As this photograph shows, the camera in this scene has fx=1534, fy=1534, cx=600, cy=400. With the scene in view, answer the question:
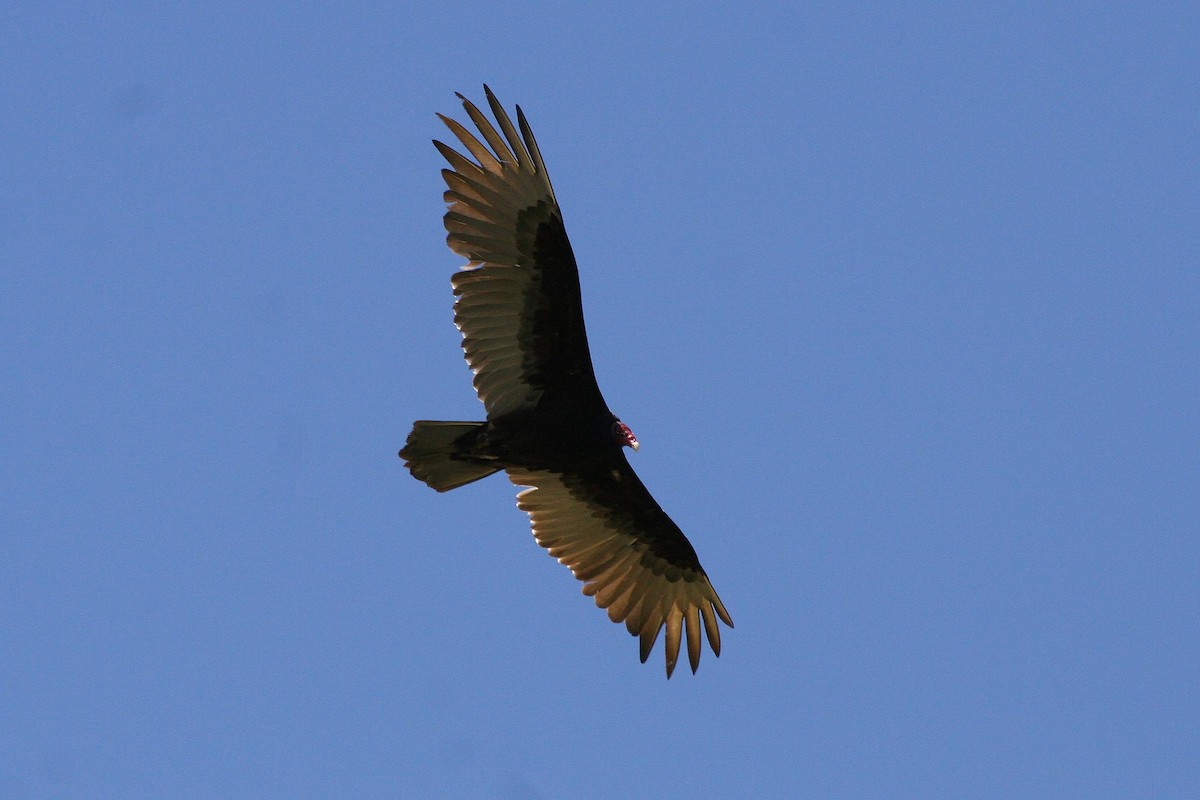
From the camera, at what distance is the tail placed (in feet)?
29.6

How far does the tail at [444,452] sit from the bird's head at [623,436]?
0.79 m

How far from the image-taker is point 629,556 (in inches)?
398

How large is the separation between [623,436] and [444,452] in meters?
1.08

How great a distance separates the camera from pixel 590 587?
10023mm

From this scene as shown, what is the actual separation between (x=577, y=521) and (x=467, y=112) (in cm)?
276

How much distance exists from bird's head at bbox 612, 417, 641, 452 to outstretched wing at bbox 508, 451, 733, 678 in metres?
0.68

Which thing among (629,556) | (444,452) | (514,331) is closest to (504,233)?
(514,331)

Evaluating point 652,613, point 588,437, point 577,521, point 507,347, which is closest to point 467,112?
point 507,347

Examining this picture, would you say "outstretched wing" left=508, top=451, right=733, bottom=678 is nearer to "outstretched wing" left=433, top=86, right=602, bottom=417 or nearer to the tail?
the tail

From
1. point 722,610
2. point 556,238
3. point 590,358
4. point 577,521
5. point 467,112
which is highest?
point 467,112

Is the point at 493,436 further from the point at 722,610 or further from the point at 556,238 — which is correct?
the point at 722,610

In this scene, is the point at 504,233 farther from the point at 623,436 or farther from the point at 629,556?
the point at 629,556

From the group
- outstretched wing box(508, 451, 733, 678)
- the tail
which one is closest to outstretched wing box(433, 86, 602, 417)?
the tail

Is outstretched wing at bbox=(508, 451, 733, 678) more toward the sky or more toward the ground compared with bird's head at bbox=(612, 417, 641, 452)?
more toward the ground
